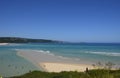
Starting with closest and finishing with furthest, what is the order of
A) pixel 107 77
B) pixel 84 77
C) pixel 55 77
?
pixel 107 77
pixel 84 77
pixel 55 77

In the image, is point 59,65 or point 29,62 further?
point 29,62

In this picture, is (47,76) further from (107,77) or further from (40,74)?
(107,77)

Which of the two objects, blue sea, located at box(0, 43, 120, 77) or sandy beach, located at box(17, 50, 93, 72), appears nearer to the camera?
blue sea, located at box(0, 43, 120, 77)

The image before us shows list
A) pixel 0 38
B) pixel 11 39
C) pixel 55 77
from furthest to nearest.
A: pixel 11 39
pixel 0 38
pixel 55 77

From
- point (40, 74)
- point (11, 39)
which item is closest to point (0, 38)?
point (11, 39)

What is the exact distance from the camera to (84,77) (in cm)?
798

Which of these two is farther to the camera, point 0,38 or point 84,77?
point 0,38

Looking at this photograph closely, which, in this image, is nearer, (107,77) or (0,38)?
(107,77)

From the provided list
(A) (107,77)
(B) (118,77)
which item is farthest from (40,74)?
(A) (107,77)

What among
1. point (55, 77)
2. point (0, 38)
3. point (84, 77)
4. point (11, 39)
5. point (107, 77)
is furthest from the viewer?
point (11, 39)

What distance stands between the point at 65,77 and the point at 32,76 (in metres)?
1.96

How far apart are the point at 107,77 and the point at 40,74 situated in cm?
392

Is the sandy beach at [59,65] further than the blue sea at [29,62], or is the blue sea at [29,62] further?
the sandy beach at [59,65]

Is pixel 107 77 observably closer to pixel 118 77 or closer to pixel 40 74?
pixel 118 77
